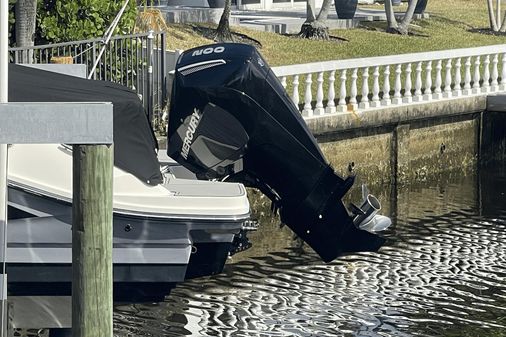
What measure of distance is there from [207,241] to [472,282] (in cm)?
332

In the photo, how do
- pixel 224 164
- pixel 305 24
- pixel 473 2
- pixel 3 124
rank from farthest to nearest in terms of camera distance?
pixel 473 2 < pixel 305 24 < pixel 224 164 < pixel 3 124

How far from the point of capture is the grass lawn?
23.5m

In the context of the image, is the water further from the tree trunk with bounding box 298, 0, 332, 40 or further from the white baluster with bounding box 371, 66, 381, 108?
the tree trunk with bounding box 298, 0, 332, 40

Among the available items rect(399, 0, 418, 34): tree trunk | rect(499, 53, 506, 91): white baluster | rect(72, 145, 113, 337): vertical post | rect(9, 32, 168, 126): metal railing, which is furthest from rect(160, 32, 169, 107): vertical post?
rect(399, 0, 418, 34): tree trunk

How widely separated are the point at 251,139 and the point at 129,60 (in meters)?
4.27

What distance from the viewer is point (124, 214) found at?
10961mm

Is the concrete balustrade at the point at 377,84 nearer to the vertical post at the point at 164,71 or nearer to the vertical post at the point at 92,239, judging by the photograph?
the vertical post at the point at 164,71

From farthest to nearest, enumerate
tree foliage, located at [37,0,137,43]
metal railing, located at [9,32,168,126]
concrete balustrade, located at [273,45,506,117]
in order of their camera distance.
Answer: concrete balustrade, located at [273,45,506,117], tree foliage, located at [37,0,137,43], metal railing, located at [9,32,168,126]

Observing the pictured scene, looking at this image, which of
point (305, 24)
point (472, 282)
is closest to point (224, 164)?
point (472, 282)

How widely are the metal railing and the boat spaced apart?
3116mm

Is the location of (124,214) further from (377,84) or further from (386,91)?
(386,91)

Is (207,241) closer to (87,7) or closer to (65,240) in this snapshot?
(65,240)

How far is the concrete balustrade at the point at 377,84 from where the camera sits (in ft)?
56.8

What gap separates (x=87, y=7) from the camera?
A: 16.1 meters
